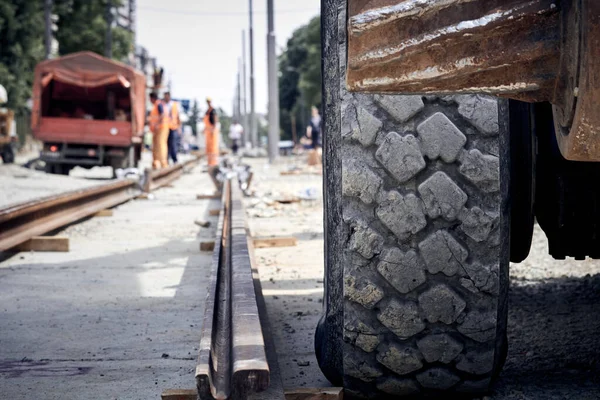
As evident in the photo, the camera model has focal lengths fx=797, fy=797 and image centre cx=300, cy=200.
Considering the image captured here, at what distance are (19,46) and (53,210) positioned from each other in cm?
3494

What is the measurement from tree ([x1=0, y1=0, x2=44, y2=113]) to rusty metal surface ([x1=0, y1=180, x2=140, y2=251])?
30.3 meters

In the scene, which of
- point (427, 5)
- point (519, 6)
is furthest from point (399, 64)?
point (519, 6)

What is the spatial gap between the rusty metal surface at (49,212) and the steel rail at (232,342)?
2.59m

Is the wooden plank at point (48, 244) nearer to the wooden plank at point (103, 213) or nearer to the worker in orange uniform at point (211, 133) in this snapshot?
the wooden plank at point (103, 213)

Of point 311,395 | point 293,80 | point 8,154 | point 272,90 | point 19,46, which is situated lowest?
point 311,395

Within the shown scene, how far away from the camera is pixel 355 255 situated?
7.48 ft

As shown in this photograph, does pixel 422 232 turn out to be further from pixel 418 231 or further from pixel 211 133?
pixel 211 133

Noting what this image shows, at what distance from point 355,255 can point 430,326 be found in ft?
0.98

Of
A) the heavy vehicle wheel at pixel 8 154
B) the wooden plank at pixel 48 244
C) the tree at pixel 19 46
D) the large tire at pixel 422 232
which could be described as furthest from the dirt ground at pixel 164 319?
the tree at pixel 19 46

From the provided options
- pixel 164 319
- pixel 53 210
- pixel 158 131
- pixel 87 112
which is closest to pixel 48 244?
pixel 53 210

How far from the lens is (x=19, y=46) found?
129 feet

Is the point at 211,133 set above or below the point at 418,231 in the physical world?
above

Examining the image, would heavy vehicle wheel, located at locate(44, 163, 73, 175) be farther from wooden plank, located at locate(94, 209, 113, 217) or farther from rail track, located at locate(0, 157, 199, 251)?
wooden plank, located at locate(94, 209, 113, 217)

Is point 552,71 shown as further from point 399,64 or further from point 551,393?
point 551,393
